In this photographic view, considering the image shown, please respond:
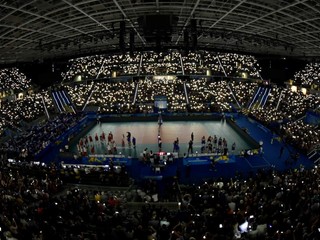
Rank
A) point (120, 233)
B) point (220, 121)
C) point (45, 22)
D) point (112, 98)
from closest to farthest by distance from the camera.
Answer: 1. point (120, 233)
2. point (45, 22)
3. point (220, 121)
4. point (112, 98)

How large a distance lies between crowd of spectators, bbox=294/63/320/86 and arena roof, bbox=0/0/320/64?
11.2 meters

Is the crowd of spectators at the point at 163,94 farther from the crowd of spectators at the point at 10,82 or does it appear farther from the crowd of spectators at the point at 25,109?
the crowd of spectators at the point at 10,82

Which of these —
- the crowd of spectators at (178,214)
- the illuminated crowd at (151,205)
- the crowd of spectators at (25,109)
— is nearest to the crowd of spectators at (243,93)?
the illuminated crowd at (151,205)

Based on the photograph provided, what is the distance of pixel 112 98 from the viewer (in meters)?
46.9

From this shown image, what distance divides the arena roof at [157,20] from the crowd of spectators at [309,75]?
440 inches

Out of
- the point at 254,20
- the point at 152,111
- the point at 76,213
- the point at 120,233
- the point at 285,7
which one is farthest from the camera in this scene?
the point at 152,111

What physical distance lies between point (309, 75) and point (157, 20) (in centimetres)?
3049

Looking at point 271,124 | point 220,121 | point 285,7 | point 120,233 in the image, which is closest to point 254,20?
point 285,7

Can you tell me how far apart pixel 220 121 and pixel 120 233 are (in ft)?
99.8

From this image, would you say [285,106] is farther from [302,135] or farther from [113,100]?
[113,100]

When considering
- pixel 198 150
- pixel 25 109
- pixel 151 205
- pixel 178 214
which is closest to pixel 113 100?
pixel 25 109

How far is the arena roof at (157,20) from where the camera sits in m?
20.7

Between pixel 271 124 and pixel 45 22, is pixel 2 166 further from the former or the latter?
pixel 271 124

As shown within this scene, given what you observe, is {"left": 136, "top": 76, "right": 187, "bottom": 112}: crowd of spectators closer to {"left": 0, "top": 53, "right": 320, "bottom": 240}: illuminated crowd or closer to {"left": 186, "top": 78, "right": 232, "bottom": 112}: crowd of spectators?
{"left": 186, "top": 78, "right": 232, "bottom": 112}: crowd of spectators
